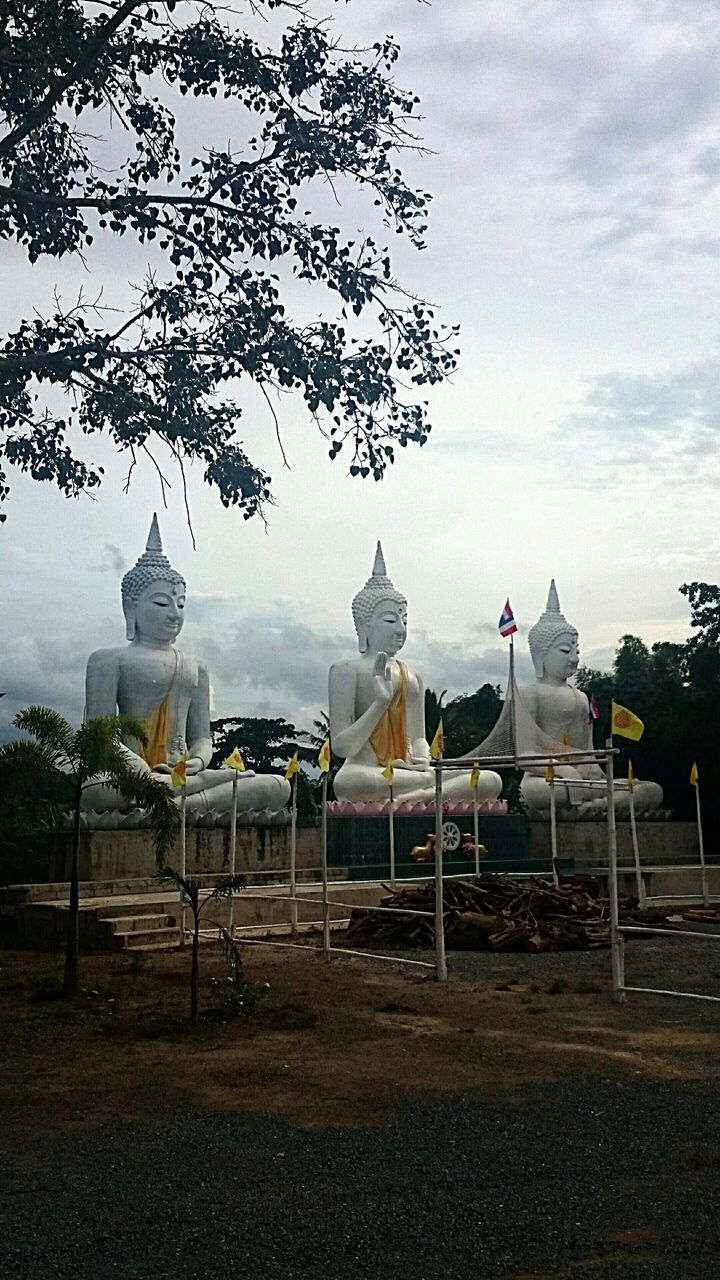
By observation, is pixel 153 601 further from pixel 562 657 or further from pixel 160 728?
pixel 562 657

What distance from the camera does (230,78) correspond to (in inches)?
380

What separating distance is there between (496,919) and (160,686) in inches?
317

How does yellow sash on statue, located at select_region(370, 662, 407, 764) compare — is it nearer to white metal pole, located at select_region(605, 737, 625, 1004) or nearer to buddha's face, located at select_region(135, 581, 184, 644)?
buddha's face, located at select_region(135, 581, 184, 644)

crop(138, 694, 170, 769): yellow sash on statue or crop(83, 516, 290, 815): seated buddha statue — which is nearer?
crop(83, 516, 290, 815): seated buddha statue

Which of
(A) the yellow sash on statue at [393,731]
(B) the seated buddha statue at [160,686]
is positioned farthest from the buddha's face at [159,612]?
(A) the yellow sash on statue at [393,731]

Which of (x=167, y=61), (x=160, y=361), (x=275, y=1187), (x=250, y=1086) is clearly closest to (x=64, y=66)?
(x=167, y=61)

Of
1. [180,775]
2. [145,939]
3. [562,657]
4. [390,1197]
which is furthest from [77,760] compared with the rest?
[562,657]

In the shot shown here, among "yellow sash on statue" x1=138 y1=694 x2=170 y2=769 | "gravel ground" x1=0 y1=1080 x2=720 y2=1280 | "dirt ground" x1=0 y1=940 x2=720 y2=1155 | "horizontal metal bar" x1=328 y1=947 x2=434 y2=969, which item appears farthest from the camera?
"yellow sash on statue" x1=138 y1=694 x2=170 y2=769

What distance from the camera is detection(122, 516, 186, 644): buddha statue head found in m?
20.6

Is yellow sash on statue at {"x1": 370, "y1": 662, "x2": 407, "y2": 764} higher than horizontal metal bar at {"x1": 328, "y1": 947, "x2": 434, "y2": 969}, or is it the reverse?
yellow sash on statue at {"x1": 370, "y1": 662, "x2": 407, "y2": 764}

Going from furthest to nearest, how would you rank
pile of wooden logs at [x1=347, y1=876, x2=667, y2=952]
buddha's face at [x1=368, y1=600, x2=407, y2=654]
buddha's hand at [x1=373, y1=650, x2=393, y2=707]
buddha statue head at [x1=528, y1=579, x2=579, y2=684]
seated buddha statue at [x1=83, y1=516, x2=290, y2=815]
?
buddha statue head at [x1=528, y1=579, x2=579, y2=684] < buddha's face at [x1=368, y1=600, x2=407, y2=654] < buddha's hand at [x1=373, y1=650, x2=393, y2=707] < seated buddha statue at [x1=83, y1=516, x2=290, y2=815] < pile of wooden logs at [x1=347, y1=876, x2=667, y2=952]

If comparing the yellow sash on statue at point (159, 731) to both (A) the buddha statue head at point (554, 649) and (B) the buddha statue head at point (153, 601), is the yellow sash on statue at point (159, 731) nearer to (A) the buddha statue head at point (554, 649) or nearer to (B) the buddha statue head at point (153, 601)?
(B) the buddha statue head at point (153, 601)

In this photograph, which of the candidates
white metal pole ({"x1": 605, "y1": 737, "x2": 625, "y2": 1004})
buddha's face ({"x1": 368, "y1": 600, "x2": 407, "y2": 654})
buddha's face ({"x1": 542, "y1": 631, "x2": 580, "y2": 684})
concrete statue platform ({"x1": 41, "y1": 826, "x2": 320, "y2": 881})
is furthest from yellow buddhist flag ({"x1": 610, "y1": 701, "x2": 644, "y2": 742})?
buddha's face ({"x1": 542, "y1": 631, "x2": 580, "y2": 684})

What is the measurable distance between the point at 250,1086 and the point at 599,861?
1489 cm
